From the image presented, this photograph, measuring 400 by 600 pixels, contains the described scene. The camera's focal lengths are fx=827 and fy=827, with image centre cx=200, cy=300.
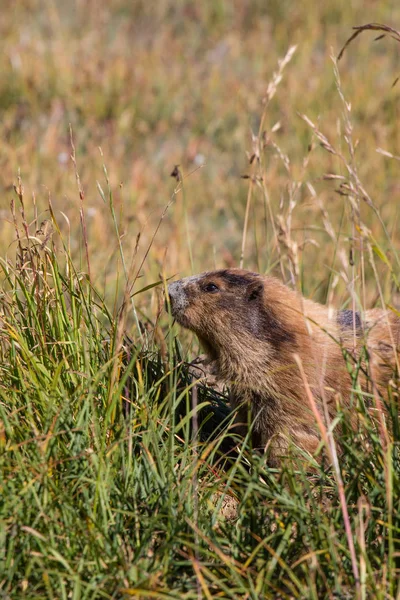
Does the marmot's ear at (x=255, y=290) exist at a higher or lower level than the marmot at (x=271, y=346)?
higher

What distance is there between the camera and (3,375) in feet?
11.7

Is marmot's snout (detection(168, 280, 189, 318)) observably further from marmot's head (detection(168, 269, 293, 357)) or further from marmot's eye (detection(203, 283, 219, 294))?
marmot's eye (detection(203, 283, 219, 294))

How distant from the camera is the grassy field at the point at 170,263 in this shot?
2.77m

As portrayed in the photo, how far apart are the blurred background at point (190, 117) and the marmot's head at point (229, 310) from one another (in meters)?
2.11

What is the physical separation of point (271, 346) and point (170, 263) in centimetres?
315

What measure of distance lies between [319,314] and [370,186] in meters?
5.32

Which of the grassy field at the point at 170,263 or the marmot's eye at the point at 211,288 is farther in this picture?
the marmot's eye at the point at 211,288

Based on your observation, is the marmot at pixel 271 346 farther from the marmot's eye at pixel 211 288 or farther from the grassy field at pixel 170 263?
the grassy field at pixel 170 263

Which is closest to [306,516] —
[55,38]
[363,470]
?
[363,470]

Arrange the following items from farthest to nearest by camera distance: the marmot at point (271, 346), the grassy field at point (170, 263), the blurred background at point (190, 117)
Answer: the blurred background at point (190, 117) → the marmot at point (271, 346) → the grassy field at point (170, 263)

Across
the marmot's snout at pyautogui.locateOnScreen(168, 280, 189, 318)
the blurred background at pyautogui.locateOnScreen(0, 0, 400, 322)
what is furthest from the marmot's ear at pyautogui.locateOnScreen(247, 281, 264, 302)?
the blurred background at pyautogui.locateOnScreen(0, 0, 400, 322)

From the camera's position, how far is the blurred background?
312 inches

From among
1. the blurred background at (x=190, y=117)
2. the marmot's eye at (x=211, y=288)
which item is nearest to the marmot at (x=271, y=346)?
the marmot's eye at (x=211, y=288)

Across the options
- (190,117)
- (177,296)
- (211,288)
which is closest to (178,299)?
(177,296)
